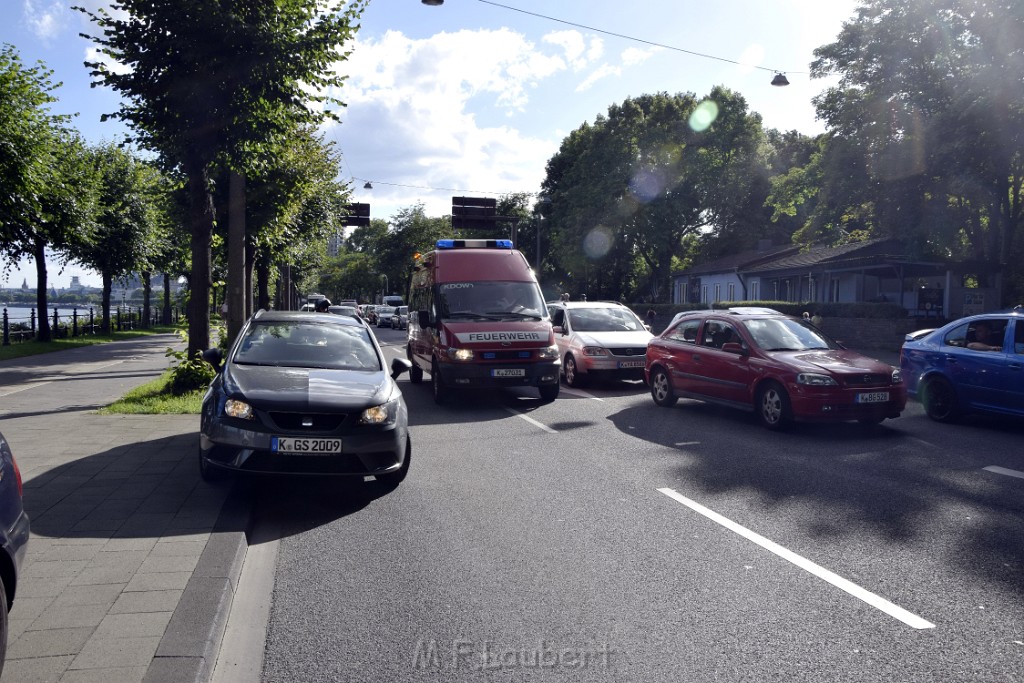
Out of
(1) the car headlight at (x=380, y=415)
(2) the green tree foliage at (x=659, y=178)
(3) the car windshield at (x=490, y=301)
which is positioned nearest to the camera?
(1) the car headlight at (x=380, y=415)

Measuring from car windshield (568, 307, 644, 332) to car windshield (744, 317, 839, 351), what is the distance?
5.55m

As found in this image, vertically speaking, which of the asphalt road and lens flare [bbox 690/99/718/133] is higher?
lens flare [bbox 690/99/718/133]

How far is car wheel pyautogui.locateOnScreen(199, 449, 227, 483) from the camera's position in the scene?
22.6ft

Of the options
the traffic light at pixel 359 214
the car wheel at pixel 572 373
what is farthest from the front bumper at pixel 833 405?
the traffic light at pixel 359 214

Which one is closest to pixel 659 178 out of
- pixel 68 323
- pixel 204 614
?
pixel 68 323

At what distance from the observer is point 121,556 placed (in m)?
5.20

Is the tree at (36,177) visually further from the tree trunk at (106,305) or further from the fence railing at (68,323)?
the tree trunk at (106,305)

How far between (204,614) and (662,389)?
402 inches

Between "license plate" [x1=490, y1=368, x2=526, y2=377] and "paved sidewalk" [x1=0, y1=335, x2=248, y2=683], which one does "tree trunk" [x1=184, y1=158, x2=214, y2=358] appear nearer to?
"paved sidewalk" [x1=0, y1=335, x2=248, y2=683]

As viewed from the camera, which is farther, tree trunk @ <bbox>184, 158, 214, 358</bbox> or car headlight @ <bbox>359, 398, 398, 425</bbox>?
tree trunk @ <bbox>184, 158, 214, 358</bbox>

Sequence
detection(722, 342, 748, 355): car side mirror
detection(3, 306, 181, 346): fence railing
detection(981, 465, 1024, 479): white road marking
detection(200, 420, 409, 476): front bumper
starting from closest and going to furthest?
detection(200, 420, 409, 476): front bumper, detection(981, 465, 1024, 479): white road marking, detection(722, 342, 748, 355): car side mirror, detection(3, 306, 181, 346): fence railing

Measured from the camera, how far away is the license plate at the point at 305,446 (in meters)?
6.77

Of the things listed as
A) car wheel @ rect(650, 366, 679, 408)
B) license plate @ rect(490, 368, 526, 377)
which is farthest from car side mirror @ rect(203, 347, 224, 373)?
car wheel @ rect(650, 366, 679, 408)

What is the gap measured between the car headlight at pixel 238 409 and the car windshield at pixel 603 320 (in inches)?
441
